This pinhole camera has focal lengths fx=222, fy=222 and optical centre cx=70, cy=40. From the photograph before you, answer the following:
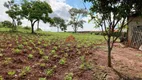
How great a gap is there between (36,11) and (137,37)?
19.8 metres

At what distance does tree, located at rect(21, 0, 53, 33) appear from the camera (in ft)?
117

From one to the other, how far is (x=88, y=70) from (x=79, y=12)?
6327 centimetres

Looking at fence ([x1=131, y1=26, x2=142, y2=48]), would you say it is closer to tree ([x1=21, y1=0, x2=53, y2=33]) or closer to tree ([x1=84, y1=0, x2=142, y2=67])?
tree ([x1=84, y1=0, x2=142, y2=67])

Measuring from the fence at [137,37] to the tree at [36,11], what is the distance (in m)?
18.7

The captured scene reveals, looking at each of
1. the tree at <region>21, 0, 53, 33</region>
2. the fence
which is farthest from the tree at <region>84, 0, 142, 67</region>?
the tree at <region>21, 0, 53, 33</region>

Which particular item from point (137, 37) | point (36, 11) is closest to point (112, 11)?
point (137, 37)

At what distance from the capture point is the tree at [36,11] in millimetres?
35719

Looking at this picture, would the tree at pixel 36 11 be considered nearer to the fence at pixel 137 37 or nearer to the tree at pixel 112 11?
the fence at pixel 137 37

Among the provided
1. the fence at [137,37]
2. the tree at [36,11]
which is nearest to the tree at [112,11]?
the fence at [137,37]

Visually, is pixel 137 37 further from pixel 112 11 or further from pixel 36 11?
pixel 36 11

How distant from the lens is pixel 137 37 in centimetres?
2022

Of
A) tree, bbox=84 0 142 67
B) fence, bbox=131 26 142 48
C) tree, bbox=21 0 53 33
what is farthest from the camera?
tree, bbox=21 0 53 33

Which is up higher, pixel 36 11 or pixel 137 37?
Answer: pixel 36 11

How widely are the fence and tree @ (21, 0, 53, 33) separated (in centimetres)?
1871
